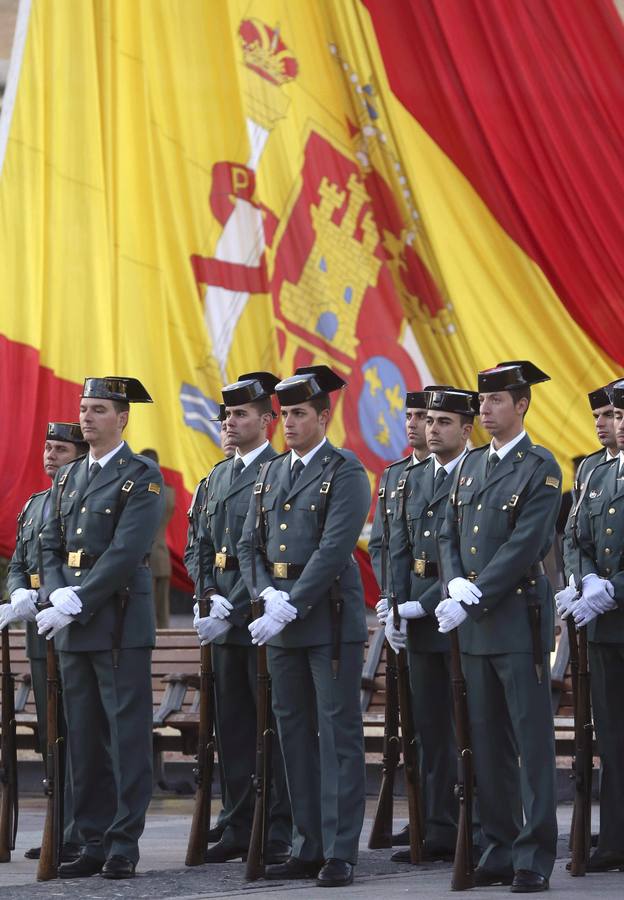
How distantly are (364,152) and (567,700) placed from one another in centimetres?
641

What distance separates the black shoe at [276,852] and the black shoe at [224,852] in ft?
0.58

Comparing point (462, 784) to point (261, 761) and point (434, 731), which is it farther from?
point (434, 731)

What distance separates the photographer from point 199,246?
44.8 ft

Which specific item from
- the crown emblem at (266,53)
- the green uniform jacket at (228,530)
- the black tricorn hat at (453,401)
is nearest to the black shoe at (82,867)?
the green uniform jacket at (228,530)

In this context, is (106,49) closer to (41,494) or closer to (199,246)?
(199,246)

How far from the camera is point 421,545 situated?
6.72m

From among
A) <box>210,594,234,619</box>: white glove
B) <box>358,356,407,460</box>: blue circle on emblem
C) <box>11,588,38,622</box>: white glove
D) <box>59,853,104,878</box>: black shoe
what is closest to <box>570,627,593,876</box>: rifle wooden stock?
<box>210,594,234,619</box>: white glove

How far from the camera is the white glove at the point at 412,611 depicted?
6.54 m

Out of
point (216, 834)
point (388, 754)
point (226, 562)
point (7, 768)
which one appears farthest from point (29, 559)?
point (388, 754)

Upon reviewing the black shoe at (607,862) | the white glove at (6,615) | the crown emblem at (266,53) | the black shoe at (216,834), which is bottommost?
the black shoe at (607,862)

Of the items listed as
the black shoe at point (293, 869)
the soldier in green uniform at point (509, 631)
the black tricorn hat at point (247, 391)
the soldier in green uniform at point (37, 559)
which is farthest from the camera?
the soldier in green uniform at point (37, 559)

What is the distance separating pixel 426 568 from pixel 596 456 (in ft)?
2.71

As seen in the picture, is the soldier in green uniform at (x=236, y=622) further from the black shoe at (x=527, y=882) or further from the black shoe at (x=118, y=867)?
the black shoe at (x=527, y=882)

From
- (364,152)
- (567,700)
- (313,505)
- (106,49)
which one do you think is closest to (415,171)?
(364,152)
